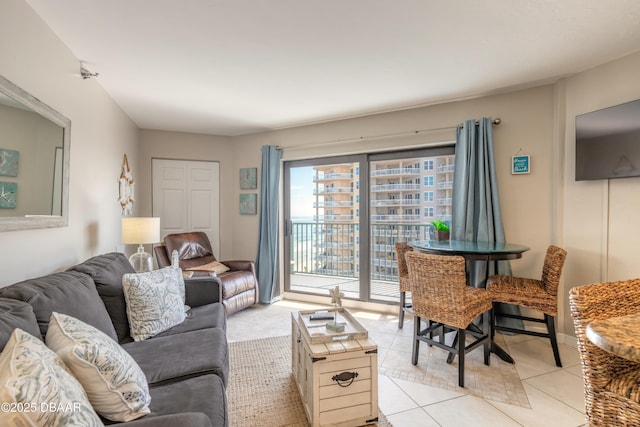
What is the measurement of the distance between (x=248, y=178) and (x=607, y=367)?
4208mm

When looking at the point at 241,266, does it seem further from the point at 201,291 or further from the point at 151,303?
the point at 151,303

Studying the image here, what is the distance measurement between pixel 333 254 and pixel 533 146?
2660 mm

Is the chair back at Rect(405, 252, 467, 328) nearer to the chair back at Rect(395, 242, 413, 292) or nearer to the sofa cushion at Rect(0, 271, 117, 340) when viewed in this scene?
the chair back at Rect(395, 242, 413, 292)

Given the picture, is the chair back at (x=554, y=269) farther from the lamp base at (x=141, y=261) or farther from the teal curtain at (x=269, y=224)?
the lamp base at (x=141, y=261)

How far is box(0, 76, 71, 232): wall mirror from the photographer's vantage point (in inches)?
59.6

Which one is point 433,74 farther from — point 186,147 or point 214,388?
point 186,147

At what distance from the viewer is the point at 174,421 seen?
38.7 inches

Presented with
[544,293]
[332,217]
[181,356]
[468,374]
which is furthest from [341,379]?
[332,217]

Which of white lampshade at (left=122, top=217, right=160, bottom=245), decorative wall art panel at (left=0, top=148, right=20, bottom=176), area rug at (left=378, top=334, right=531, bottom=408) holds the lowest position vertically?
area rug at (left=378, top=334, right=531, bottom=408)

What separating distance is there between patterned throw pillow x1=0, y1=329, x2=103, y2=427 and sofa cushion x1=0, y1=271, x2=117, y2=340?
42 cm

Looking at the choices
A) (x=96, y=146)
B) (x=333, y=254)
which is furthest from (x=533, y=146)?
(x=96, y=146)

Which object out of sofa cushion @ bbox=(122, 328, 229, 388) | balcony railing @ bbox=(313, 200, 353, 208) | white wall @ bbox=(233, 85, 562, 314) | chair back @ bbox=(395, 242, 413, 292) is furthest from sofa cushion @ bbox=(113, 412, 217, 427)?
balcony railing @ bbox=(313, 200, 353, 208)

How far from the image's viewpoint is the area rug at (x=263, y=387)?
1793 millimetres

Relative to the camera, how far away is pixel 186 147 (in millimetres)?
4496
